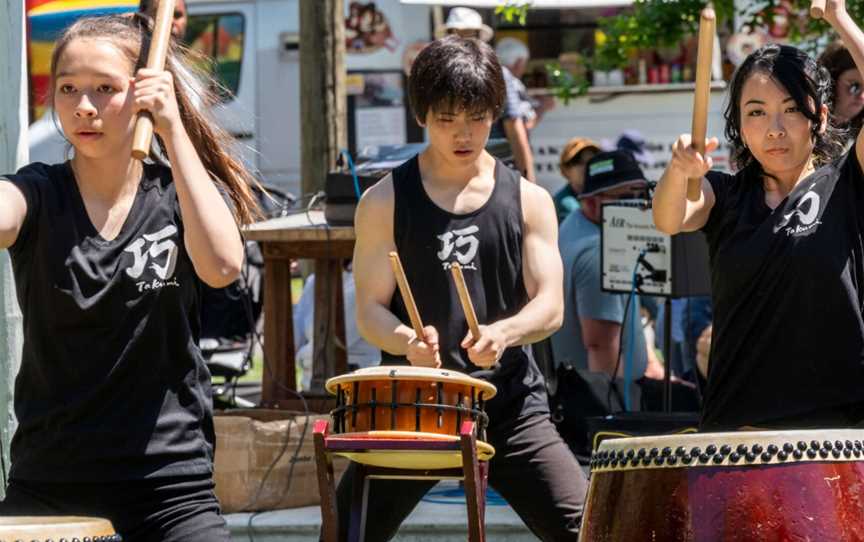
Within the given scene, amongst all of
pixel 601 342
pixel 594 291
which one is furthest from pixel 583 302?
pixel 601 342

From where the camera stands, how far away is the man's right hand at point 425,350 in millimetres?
4242

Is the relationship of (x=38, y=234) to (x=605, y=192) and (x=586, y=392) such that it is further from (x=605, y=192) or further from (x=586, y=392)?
(x=605, y=192)

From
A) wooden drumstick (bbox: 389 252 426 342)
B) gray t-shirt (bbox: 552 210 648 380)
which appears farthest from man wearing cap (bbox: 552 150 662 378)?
wooden drumstick (bbox: 389 252 426 342)

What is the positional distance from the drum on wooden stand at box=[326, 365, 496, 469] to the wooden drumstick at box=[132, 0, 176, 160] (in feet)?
3.34

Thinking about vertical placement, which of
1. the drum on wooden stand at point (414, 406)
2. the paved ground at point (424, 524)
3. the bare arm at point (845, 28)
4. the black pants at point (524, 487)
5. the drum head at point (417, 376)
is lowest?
the paved ground at point (424, 524)

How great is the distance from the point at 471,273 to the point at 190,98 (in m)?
1.01

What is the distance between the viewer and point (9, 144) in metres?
4.79

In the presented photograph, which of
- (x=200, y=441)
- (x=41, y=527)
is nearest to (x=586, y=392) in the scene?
(x=200, y=441)

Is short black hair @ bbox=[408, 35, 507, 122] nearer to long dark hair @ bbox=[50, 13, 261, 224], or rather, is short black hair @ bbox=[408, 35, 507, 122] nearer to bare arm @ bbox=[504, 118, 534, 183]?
long dark hair @ bbox=[50, 13, 261, 224]

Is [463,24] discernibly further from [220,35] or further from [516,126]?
[220,35]

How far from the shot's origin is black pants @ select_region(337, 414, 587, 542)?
4.37 meters

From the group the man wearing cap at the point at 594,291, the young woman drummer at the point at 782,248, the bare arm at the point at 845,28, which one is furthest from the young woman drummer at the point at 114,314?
the man wearing cap at the point at 594,291

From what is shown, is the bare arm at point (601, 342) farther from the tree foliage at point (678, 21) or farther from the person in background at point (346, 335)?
the tree foliage at point (678, 21)

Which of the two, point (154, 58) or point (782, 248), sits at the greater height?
point (154, 58)
